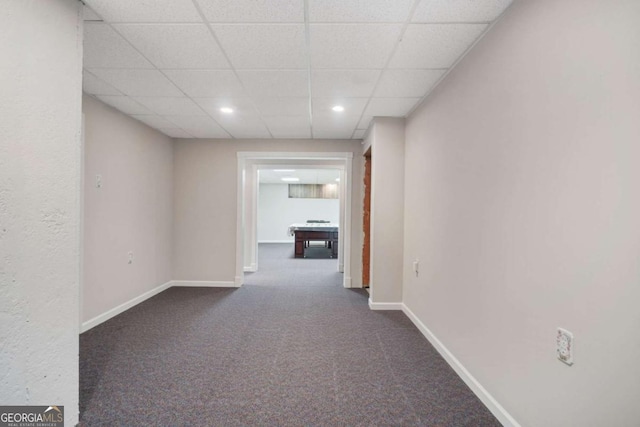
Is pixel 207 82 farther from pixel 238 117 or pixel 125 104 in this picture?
pixel 125 104

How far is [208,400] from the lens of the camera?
69.1 inches

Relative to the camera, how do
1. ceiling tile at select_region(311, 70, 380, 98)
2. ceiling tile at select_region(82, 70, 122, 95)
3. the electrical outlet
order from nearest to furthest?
the electrical outlet
ceiling tile at select_region(311, 70, 380, 98)
ceiling tile at select_region(82, 70, 122, 95)

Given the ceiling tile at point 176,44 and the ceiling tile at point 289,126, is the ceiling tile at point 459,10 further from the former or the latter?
the ceiling tile at point 289,126

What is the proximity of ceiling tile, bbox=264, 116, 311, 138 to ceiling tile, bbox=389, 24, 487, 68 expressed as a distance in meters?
1.49

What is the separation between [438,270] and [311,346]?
1.22 m

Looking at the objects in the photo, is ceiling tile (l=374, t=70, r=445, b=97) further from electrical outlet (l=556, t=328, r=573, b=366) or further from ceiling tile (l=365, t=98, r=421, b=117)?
electrical outlet (l=556, t=328, r=573, b=366)

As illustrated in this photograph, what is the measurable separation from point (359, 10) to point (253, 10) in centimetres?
56

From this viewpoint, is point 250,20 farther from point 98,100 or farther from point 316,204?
point 316,204

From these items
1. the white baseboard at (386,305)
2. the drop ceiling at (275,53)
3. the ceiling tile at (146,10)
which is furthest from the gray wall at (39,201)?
the white baseboard at (386,305)

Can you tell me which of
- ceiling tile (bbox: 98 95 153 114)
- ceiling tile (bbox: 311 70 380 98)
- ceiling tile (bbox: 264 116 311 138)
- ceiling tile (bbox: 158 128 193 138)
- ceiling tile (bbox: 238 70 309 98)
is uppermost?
ceiling tile (bbox: 311 70 380 98)

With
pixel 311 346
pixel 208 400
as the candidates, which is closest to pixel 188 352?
pixel 208 400

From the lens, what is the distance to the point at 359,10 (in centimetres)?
157

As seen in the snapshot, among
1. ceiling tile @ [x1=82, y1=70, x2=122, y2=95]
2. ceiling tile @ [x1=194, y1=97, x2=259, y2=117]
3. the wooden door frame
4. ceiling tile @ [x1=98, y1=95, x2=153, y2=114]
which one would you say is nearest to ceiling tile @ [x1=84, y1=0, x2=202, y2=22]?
ceiling tile @ [x1=82, y1=70, x2=122, y2=95]

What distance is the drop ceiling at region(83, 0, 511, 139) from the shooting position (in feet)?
5.19
